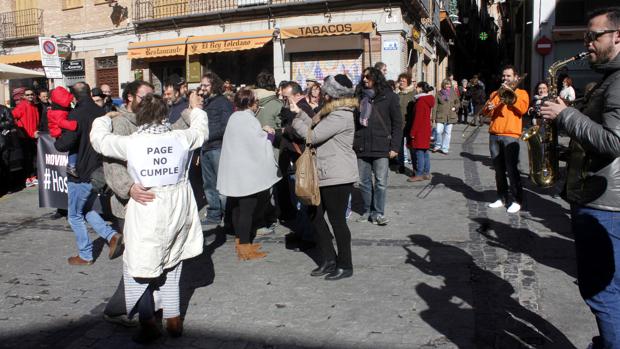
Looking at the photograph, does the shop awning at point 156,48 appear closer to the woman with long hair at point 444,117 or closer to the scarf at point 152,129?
the woman with long hair at point 444,117

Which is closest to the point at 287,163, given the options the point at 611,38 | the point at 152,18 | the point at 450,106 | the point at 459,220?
the point at 459,220

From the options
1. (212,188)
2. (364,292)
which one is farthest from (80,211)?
(364,292)

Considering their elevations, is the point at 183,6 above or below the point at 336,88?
above

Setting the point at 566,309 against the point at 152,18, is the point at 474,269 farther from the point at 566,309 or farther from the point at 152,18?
the point at 152,18

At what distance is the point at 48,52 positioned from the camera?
13.0 metres

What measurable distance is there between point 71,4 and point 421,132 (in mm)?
18479

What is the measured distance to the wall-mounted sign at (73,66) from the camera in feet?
73.8

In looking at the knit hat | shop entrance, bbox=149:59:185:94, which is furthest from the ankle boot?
shop entrance, bbox=149:59:185:94

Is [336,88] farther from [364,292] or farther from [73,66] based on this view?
[73,66]

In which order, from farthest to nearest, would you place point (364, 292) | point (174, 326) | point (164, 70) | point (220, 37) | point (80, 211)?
point (164, 70) → point (220, 37) → point (80, 211) → point (364, 292) → point (174, 326)

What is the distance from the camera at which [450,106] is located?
43.8 ft

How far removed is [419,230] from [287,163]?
1819 millimetres

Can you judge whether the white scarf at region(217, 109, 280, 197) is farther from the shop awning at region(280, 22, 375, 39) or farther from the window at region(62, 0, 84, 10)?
the window at region(62, 0, 84, 10)

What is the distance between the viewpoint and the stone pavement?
420 cm
